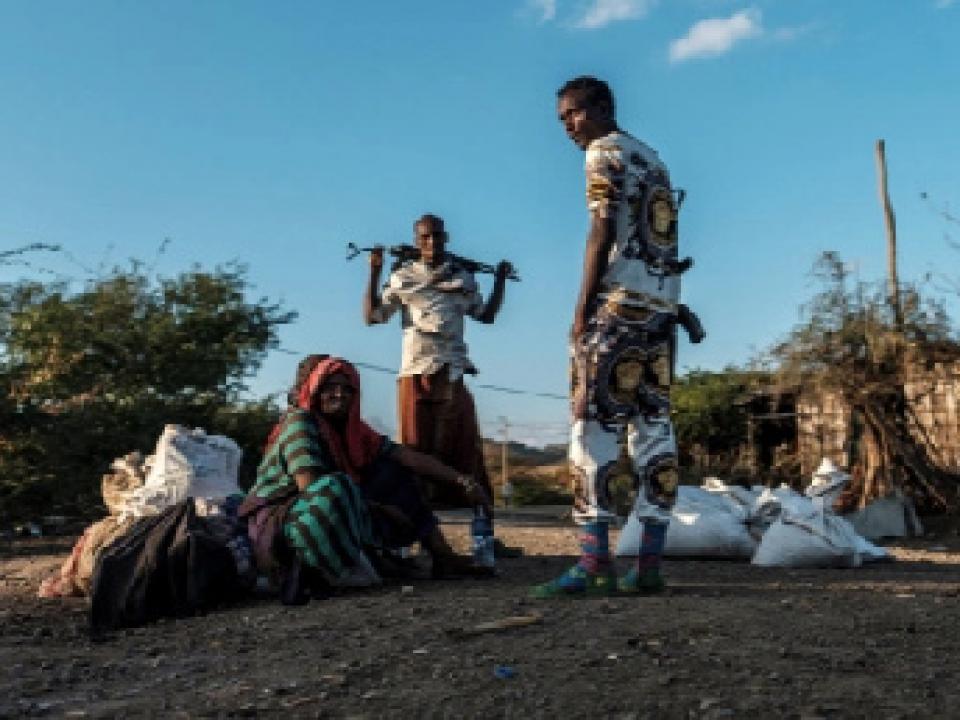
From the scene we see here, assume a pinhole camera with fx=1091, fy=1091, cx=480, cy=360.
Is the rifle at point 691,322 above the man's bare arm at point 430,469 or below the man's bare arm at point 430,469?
above

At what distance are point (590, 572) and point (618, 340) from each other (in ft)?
2.96

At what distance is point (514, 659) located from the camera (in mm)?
3076

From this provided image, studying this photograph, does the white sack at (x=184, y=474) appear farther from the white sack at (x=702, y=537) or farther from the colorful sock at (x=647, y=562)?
the white sack at (x=702, y=537)

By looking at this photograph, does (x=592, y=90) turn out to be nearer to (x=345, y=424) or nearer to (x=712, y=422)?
(x=345, y=424)

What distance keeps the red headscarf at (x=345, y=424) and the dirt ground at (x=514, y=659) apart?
2.04 ft

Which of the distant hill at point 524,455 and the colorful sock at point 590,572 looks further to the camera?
the distant hill at point 524,455

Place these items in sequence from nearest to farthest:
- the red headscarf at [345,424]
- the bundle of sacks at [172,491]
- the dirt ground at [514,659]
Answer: the dirt ground at [514,659]
the red headscarf at [345,424]
the bundle of sacks at [172,491]

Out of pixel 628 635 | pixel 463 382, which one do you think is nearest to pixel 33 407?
pixel 463 382

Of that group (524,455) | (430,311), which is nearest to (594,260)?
(430,311)

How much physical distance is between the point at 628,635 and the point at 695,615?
1.27ft

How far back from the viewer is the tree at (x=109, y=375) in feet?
36.0

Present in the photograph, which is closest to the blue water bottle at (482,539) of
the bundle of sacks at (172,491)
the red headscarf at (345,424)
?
the red headscarf at (345,424)

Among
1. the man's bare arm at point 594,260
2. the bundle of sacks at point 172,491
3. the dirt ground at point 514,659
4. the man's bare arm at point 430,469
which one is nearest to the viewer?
the dirt ground at point 514,659

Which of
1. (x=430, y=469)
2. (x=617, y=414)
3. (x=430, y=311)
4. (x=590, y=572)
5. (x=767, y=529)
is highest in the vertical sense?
(x=430, y=311)
